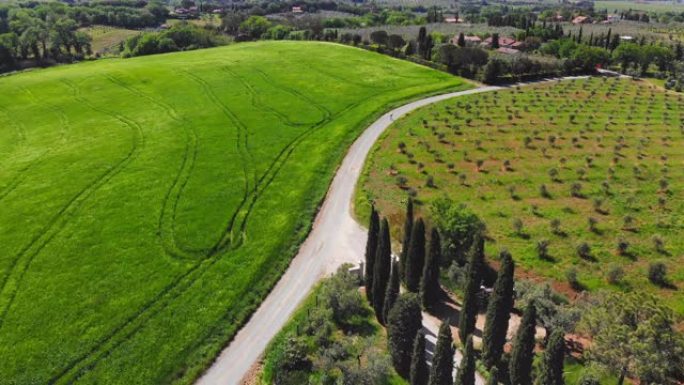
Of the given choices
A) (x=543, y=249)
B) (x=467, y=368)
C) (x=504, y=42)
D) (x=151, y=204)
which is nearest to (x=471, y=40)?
(x=504, y=42)

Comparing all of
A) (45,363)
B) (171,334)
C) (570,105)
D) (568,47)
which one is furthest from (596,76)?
(45,363)

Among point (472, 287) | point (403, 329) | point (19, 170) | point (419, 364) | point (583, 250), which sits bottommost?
point (419, 364)

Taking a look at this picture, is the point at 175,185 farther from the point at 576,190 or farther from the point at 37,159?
the point at 576,190

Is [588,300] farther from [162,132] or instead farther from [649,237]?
[162,132]

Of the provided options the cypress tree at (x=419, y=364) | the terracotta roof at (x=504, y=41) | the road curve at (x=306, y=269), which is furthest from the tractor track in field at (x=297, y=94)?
the terracotta roof at (x=504, y=41)

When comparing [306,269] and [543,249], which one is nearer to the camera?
[543,249]

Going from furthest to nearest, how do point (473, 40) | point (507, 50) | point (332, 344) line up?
point (473, 40) < point (507, 50) < point (332, 344)

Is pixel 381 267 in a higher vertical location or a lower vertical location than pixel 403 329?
higher
